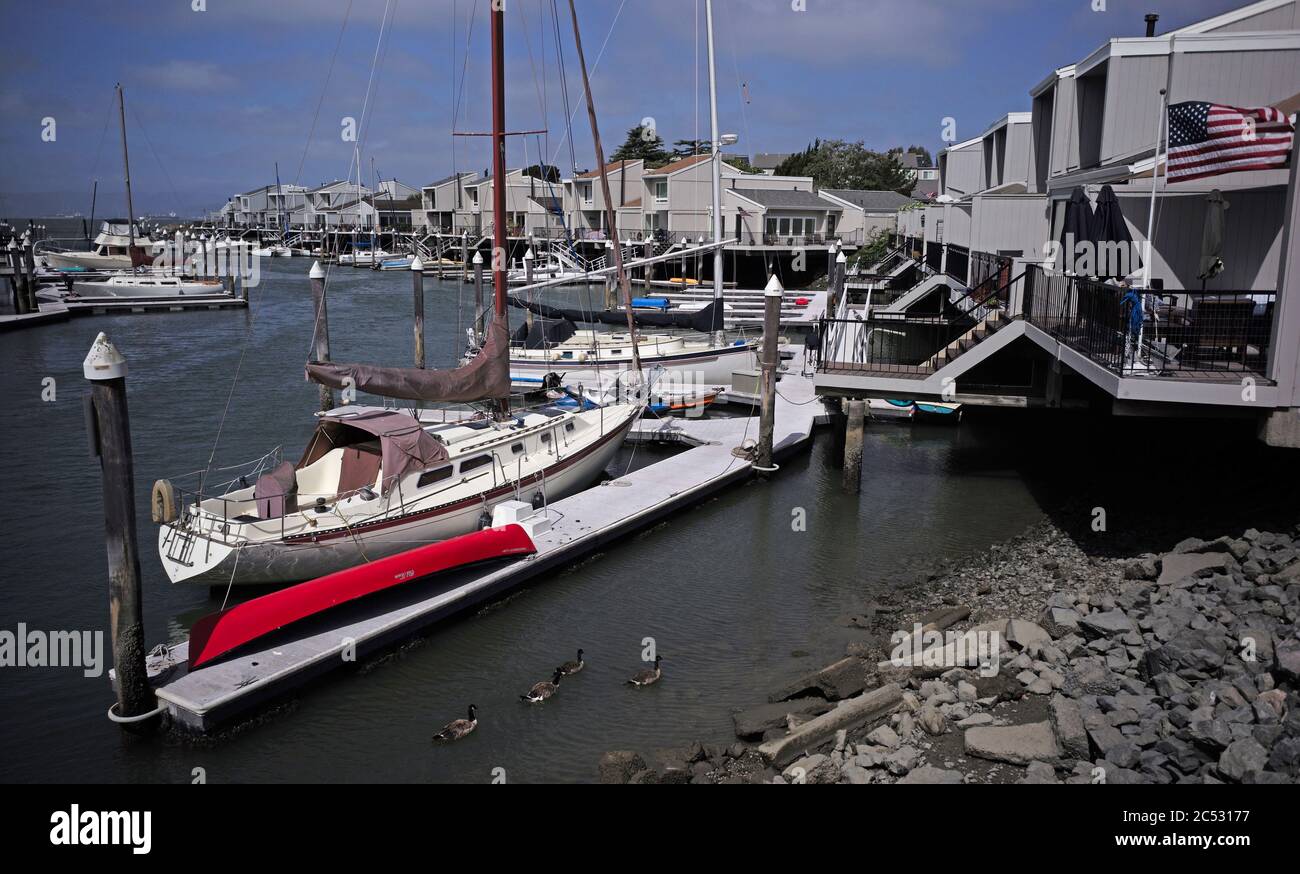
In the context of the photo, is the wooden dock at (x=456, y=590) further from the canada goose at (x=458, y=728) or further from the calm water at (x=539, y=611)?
the canada goose at (x=458, y=728)

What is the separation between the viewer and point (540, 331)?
3556 centimetres

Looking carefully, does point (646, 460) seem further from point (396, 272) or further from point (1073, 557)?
point (396, 272)

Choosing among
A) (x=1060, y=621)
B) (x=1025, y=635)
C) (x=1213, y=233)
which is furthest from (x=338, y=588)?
(x=1213, y=233)

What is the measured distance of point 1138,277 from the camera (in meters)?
18.6

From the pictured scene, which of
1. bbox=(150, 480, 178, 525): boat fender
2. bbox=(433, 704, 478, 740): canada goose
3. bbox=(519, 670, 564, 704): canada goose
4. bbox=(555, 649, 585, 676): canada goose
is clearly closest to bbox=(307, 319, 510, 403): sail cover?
bbox=(150, 480, 178, 525): boat fender

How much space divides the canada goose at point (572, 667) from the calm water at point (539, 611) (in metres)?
0.17

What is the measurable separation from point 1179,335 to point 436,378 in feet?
43.8

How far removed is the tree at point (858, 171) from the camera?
356 feet

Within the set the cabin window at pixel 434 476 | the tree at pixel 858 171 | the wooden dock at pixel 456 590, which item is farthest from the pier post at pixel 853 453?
the tree at pixel 858 171

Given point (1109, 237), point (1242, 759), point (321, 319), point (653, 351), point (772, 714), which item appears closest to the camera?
point (1242, 759)

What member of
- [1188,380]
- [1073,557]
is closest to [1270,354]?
[1188,380]

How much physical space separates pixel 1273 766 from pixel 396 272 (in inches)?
3997

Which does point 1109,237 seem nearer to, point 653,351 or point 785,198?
point 653,351

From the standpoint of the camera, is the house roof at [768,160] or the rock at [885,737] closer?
the rock at [885,737]
